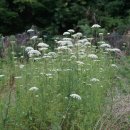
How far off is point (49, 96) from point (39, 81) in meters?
0.24

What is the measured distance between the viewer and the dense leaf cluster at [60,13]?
1259 centimetres

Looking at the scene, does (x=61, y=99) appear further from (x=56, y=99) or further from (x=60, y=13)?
(x=60, y=13)

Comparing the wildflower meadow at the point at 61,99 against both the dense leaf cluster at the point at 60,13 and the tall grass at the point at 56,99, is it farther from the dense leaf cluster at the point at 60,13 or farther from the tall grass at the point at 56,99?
the dense leaf cluster at the point at 60,13

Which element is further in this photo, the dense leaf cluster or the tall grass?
the dense leaf cluster

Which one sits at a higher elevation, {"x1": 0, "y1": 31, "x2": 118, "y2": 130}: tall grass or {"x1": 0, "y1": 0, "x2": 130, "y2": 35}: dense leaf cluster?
{"x1": 0, "y1": 31, "x2": 118, "y2": 130}: tall grass

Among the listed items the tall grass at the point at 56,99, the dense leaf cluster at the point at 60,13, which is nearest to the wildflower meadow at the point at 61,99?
the tall grass at the point at 56,99

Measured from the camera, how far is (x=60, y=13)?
499 inches

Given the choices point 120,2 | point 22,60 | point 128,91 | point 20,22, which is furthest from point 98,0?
point 128,91

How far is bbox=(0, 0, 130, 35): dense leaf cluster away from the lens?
12586mm

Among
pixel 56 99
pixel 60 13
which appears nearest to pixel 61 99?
pixel 56 99

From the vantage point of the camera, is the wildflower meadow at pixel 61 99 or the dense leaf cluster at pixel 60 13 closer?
the wildflower meadow at pixel 61 99

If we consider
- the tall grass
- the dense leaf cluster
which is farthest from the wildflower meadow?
the dense leaf cluster

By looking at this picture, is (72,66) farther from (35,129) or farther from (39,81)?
(35,129)

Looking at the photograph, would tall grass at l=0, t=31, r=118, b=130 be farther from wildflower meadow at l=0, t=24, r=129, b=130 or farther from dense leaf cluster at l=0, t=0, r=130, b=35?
dense leaf cluster at l=0, t=0, r=130, b=35
